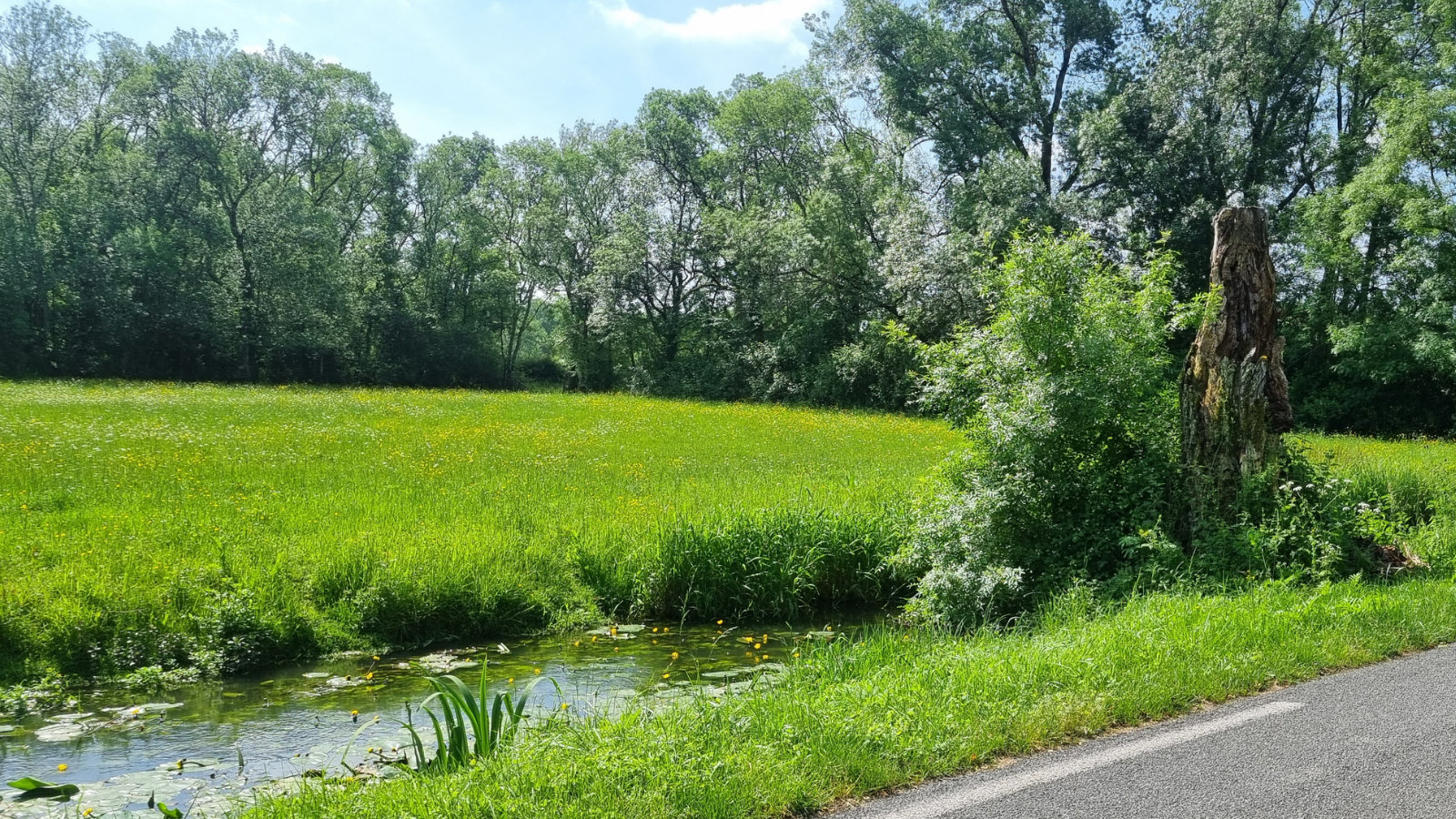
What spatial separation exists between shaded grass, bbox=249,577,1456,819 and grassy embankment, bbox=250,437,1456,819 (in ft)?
0.04

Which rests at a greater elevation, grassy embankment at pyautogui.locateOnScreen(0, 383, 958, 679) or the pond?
grassy embankment at pyautogui.locateOnScreen(0, 383, 958, 679)

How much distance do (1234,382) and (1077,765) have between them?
5924 millimetres

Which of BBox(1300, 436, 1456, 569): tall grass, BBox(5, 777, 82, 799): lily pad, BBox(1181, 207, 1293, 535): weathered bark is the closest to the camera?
BBox(5, 777, 82, 799): lily pad

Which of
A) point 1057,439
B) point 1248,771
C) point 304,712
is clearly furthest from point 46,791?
point 1057,439

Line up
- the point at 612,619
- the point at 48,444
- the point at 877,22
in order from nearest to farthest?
the point at 612,619, the point at 48,444, the point at 877,22

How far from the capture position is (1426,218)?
1060 inches

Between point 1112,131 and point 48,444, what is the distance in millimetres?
35230

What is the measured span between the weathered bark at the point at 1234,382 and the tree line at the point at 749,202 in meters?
11.2

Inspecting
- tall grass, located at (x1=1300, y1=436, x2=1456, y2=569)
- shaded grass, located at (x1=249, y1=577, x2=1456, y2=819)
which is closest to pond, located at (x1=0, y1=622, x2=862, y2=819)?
shaded grass, located at (x1=249, y1=577, x2=1456, y2=819)

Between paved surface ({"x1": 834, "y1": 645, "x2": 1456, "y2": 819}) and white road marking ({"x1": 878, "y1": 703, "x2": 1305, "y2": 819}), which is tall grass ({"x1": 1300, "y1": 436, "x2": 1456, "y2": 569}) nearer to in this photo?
paved surface ({"x1": 834, "y1": 645, "x2": 1456, "y2": 819})

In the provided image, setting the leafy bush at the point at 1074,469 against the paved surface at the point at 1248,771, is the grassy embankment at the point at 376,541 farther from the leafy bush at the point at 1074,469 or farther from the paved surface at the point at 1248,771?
the paved surface at the point at 1248,771

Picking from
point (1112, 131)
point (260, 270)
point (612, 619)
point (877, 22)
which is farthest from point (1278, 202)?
point (260, 270)

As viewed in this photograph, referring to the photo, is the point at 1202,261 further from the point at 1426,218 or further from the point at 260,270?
the point at 260,270

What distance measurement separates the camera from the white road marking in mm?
3855
